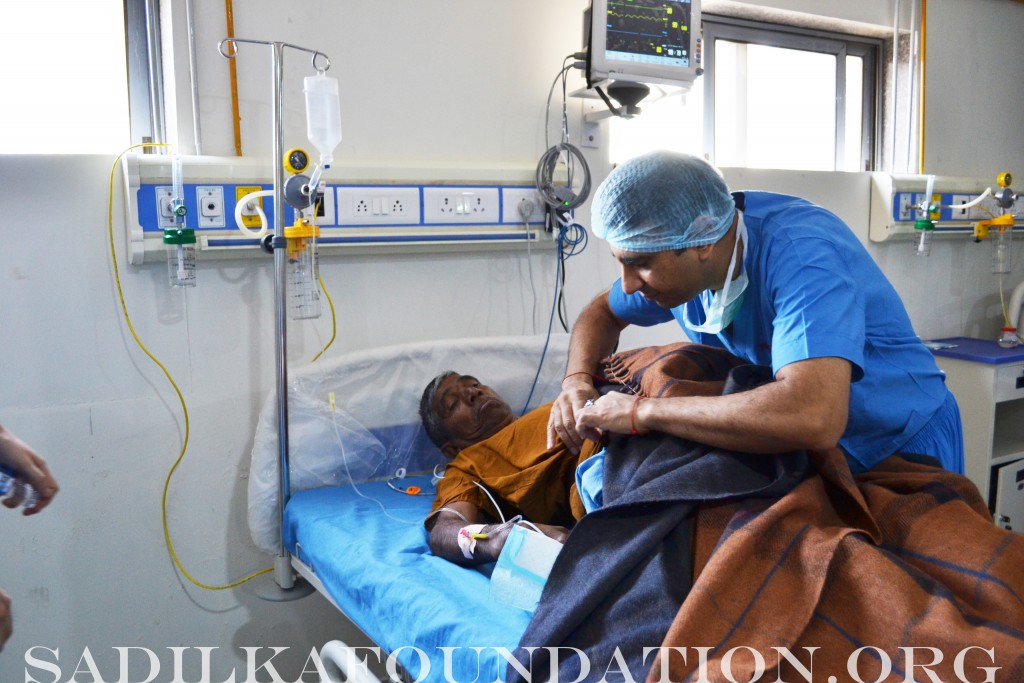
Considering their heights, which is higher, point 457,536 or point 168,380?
point 168,380

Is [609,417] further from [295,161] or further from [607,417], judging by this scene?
[295,161]

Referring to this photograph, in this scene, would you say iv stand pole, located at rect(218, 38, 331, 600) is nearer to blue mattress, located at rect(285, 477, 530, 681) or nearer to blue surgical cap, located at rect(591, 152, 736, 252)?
blue mattress, located at rect(285, 477, 530, 681)

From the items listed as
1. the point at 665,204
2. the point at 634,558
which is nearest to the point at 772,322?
the point at 665,204

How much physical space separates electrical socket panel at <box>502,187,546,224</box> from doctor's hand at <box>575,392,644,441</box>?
1089mm

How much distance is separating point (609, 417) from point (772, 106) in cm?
269

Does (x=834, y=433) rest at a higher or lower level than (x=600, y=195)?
lower

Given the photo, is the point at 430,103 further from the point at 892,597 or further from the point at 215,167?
the point at 892,597

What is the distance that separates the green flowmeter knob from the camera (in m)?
1.93

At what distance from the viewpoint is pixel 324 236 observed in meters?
2.20

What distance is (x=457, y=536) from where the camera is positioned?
66.6 inches

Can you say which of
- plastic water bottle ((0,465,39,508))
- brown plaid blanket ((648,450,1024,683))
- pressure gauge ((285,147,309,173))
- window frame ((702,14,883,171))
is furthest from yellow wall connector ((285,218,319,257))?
window frame ((702,14,883,171))

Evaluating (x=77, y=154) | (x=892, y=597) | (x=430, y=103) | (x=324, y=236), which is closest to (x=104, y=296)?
(x=77, y=154)

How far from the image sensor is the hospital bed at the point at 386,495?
1.42m

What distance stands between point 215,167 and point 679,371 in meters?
1.23
